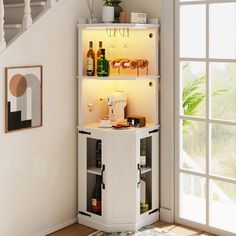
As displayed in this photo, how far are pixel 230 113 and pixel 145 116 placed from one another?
0.81m

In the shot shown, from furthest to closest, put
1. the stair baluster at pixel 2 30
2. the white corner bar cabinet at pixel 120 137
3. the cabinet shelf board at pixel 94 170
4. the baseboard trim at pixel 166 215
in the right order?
the baseboard trim at pixel 166 215, the cabinet shelf board at pixel 94 170, the white corner bar cabinet at pixel 120 137, the stair baluster at pixel 2 30

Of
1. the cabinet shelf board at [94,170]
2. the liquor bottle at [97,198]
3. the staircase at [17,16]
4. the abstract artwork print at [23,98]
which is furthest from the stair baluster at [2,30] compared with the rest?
the liquor bottle at [97,198]

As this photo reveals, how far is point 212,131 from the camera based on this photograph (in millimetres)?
4055

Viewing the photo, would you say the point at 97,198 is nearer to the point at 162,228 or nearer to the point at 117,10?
the point at 162,228

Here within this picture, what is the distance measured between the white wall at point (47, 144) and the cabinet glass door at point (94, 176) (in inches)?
5.0

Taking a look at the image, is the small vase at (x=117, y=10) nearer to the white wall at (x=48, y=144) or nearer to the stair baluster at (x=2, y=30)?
the white wall at (x=48, y=144)

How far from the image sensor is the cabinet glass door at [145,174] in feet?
14.1

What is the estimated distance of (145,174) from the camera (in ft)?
14.4

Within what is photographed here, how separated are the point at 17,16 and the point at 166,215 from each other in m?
2.23

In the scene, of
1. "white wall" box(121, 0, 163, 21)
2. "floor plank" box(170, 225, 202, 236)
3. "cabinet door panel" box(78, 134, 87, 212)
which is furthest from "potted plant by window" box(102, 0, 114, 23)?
"floor plank" box(170, 225, 202, 236)

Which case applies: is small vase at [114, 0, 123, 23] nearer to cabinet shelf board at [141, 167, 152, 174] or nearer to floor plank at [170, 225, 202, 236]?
cabinet shelf board at [141, 167, 152, 174]

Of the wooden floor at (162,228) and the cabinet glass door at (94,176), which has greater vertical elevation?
the cabinet glass door at (94,176)

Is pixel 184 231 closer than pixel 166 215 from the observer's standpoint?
Yes

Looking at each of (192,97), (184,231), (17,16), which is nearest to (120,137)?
(192,97)
